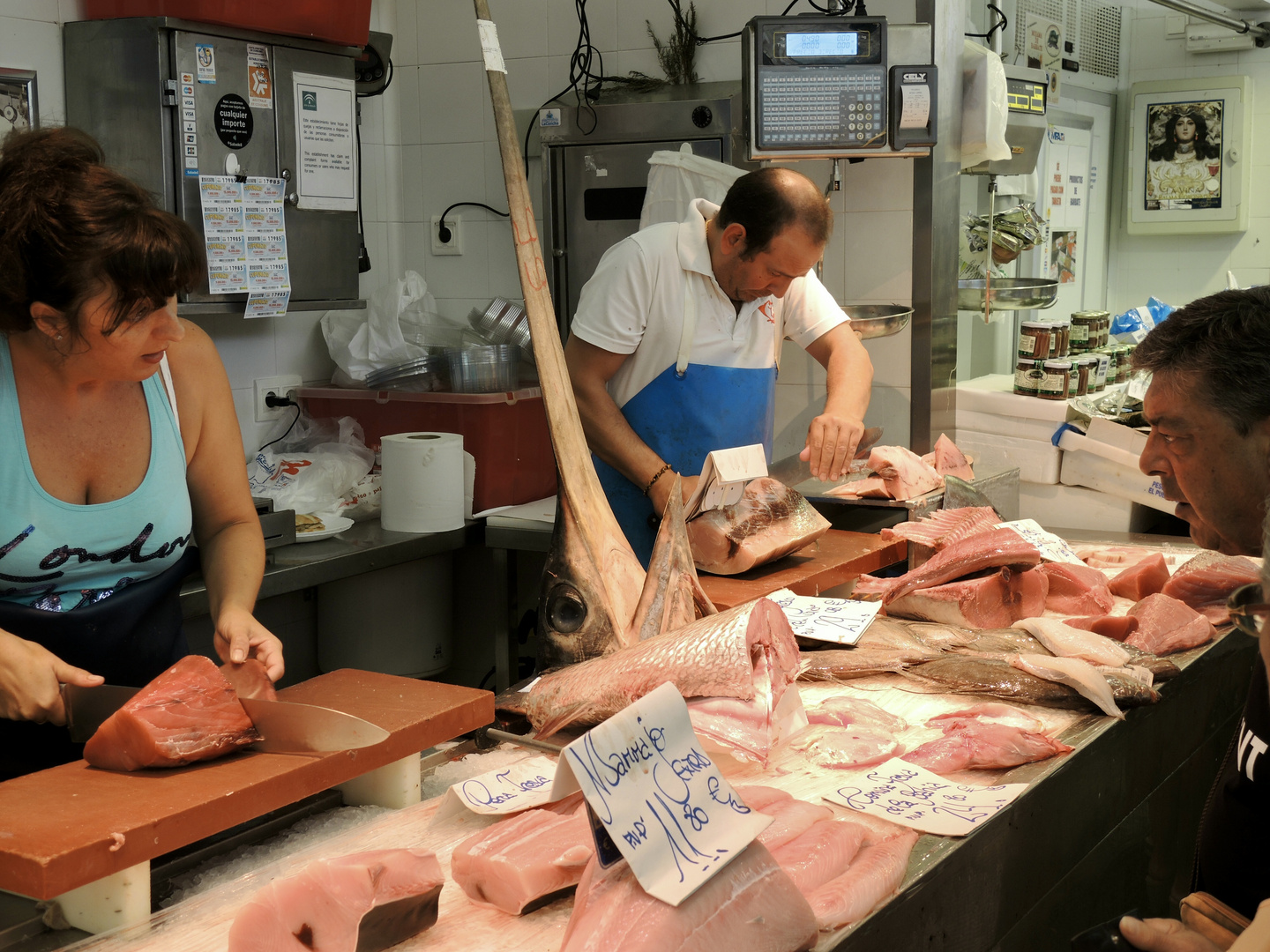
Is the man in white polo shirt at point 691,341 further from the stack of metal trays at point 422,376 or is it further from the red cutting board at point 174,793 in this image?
the red cutting board at point 174,793

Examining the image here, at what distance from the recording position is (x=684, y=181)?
4340 millimetres

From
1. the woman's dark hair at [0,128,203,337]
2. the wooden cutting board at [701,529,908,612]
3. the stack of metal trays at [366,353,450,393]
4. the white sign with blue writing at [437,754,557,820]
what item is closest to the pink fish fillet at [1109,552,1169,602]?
→ the wooden cutting board at [701,529,908,612]

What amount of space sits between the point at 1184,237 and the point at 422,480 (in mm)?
3738

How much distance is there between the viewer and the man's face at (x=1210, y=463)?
1.93 metres

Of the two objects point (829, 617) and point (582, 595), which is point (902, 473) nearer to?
point (829, 617)

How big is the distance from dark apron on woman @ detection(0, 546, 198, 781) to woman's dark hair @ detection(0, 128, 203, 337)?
0.45m

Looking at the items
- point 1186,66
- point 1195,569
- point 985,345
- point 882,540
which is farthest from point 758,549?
point 1186,66

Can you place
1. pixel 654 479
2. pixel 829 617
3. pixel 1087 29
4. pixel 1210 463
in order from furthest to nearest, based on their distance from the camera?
pixel 1087 29
pixel 654 479
pixel 829 617
pixel 1210 463

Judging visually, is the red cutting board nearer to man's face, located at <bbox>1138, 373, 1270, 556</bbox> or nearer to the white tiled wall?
man's face, located at <bbox>1138, 373, 1270, 556</bbox>

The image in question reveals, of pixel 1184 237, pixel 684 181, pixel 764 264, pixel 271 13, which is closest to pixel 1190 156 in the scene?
pixel 1184 237

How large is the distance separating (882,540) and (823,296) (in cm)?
102

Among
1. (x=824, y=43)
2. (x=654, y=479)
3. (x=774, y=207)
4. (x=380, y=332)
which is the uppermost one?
(x=824, y=43)

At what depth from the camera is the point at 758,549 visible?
2.74 metres

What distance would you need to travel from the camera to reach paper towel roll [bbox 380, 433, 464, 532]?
156 inches
